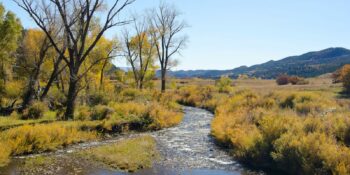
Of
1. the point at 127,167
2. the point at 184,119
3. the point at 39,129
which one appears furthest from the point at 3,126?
the point at 184,119

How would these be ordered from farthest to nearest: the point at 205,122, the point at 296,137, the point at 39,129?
the point at 205,122 < the point at 39,129 < the point at 296,137

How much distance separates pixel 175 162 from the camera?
567 inches

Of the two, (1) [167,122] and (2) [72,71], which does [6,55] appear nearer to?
(2) [72,71]

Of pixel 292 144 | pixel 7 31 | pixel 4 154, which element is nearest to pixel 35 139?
pixel 4 154

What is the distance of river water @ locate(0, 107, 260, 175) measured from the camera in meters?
Result: 12.7

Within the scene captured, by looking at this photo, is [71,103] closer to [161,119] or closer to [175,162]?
[161,119]

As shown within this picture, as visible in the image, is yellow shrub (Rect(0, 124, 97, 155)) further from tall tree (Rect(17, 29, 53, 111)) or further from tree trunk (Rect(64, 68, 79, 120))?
tall tree (Rect(17, 29, 53, 111))

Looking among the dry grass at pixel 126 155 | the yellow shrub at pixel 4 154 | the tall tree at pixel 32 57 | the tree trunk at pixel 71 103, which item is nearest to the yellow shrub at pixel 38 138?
the yellow shrub at pixel 4 154

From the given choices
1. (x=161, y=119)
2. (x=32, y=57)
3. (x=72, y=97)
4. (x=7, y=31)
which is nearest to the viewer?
(x=72, y=97)

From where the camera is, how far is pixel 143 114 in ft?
79.8

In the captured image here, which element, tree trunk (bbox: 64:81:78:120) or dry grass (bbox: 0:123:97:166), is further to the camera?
tree trunk (bbox: 64:81:78:120)

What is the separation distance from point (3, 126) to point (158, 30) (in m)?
36.1

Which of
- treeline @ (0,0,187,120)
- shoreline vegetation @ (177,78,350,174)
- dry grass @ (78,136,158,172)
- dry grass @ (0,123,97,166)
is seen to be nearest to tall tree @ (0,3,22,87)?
treeline @ (0,0,187,120)

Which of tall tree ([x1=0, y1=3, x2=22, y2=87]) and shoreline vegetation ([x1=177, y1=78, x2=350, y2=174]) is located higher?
tall tree ([x1=0, y1=3, x2=22, y2=87])
